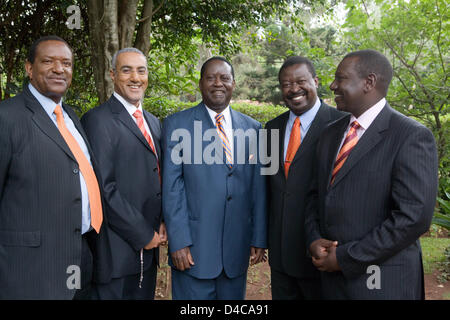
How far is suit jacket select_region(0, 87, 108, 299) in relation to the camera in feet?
7.77

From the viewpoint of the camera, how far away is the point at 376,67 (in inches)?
93.3

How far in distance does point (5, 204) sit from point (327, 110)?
2490 mm

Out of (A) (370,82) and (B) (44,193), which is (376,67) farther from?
(B) (44,193)

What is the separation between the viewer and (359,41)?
620 cm

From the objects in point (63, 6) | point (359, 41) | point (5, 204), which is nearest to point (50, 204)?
point (5, 204)

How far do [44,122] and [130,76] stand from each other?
2.88 feet

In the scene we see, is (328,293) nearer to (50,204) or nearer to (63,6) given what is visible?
(50,204)

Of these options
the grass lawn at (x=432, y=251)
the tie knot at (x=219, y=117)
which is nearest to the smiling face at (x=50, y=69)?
the tie knot at (x=219, y=117)

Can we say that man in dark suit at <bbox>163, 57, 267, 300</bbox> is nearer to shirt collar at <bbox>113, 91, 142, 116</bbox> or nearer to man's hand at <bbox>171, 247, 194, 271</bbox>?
man's hand at <bbox>171, 247, 194, 271</bbox>

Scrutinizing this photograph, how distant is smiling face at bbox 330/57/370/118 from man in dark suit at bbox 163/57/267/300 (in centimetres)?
96

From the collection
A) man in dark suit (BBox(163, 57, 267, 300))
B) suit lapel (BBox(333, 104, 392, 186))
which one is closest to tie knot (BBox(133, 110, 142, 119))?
man in dark suit (BBox(163, 57, 267, 300))

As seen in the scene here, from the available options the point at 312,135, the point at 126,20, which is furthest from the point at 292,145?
the point at 126,20

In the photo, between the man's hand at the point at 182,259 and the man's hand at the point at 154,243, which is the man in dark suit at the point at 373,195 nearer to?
the man's hand at the point at 182,259

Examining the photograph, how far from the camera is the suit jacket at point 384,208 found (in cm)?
210
